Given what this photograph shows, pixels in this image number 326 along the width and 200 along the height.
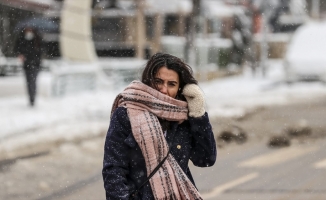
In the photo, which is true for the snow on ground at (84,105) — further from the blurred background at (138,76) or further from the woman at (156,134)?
the woman at (156,134)

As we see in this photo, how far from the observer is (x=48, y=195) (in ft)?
24.7

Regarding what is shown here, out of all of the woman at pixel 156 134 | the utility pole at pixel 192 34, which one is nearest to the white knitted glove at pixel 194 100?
the woman at pixel 156 134

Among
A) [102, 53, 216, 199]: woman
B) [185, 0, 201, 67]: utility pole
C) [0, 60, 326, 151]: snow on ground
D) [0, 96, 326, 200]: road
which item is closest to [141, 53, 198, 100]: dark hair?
[102, 53, 216, 199]: woman

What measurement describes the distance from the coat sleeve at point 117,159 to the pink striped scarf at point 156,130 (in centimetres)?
5

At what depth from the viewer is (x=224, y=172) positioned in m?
8.88

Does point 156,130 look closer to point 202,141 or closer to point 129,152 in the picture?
point 129,152

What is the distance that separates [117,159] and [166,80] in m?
0.43

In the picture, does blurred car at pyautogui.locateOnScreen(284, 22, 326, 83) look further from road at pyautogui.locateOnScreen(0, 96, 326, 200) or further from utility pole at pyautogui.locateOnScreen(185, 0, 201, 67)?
road at pyautogui.locateOnScreen(0, 96, 326, 200)

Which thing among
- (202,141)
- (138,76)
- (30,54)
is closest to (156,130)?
(202,141)

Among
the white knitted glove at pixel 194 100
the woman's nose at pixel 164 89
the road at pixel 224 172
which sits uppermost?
the woman's nose at pixel 164 89

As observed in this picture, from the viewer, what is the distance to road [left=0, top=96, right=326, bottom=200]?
7.57 meters

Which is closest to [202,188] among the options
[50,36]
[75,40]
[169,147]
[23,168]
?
[23,168]

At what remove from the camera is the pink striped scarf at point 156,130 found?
297cm

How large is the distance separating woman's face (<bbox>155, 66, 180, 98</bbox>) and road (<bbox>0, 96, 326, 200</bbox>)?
14.0 ft
